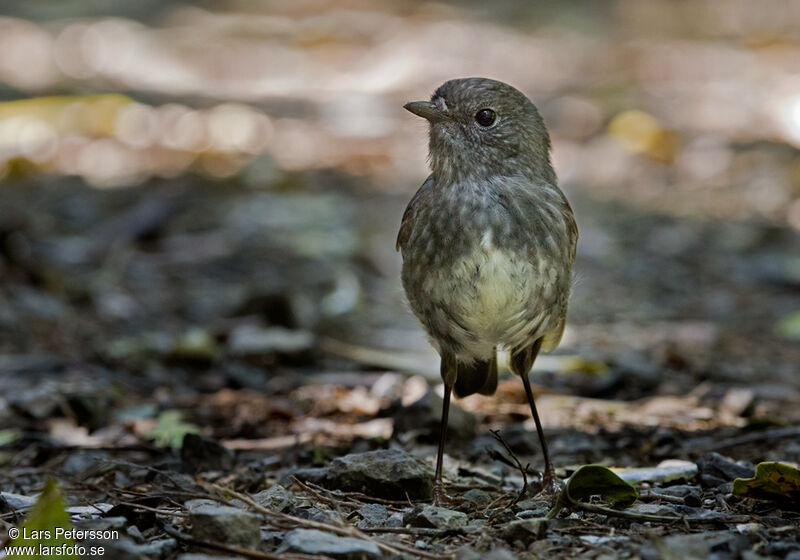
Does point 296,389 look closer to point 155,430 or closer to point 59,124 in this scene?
point 155,430

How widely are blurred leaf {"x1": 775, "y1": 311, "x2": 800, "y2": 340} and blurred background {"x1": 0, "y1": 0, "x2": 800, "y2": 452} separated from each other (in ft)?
0.05

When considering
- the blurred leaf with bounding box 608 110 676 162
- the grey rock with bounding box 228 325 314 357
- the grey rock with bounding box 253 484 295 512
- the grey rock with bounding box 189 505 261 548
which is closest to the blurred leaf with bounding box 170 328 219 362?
the grey rock with bounding box 228 325 314 357

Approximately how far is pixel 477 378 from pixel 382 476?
0.86 metres

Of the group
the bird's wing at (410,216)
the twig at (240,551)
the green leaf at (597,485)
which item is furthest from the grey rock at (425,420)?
the twig at (240,551)

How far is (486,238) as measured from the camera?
3.46m

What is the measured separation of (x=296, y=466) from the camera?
12.5 feet


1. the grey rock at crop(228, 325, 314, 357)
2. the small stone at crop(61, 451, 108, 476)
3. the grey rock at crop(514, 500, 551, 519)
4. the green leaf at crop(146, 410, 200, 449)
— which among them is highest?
the grey rock at crop(514, 500, 551, 519)

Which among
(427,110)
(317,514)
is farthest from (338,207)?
(317,514)

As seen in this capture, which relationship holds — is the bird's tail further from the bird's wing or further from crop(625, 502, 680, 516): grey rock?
crop(625, 502, 680, 516): grey rock

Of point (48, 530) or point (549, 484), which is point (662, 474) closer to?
point (549, 484)

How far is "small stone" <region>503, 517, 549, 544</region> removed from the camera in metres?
2.75

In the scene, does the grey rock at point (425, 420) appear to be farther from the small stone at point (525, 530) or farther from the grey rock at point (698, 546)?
the grey rock at point (698, 546)

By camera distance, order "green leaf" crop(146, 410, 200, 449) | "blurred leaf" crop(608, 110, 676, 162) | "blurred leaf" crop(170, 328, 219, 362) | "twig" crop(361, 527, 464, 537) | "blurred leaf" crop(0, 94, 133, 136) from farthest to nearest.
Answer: "blurred leaf" crop(608, 110, 676, 162)
"blurred leaf" crop(0, 94, 133, 136)
"blurred leaf" crop(170, 328, 219, 362)
"green leaf" crop(146, 410, 200, 449)
"twig" crop(361, 527, 464, 537)

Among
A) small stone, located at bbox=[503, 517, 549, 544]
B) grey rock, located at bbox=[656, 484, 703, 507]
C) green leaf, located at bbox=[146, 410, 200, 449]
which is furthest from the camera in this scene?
green leaf, located at bbox=[146, 410, 200, 449]
